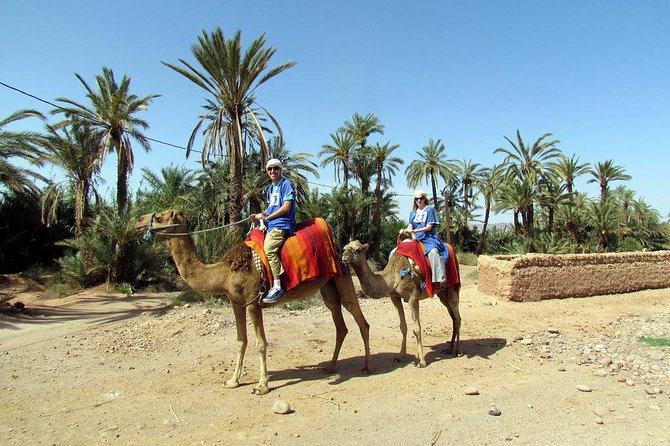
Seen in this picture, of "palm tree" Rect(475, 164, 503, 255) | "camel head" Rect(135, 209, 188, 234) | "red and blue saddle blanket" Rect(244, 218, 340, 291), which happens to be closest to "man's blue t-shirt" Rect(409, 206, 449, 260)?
"red and blue saddle blanket" Rect(244, 218, 340, 291)

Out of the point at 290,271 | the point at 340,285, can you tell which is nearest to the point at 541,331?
the point at 340,285

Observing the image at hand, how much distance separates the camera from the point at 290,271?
5461 millimetres

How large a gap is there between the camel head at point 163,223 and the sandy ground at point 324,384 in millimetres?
2070

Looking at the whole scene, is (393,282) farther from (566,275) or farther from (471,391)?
(566,275)

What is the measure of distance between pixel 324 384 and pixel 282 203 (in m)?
2.46

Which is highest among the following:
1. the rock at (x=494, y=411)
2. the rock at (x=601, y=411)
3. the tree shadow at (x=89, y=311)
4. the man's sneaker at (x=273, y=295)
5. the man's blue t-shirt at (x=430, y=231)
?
the man's blue t-shirt at (x=430, y=231)

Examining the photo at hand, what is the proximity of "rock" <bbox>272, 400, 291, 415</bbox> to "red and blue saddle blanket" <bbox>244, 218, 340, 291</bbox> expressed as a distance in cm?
136

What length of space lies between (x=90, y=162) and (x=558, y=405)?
846 inches

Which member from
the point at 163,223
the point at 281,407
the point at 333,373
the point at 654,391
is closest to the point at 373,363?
the point at 333,373

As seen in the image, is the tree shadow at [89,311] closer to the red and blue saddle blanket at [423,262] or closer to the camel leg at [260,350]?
the camel leg at [260,350]

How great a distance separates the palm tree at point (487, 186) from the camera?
112 ft

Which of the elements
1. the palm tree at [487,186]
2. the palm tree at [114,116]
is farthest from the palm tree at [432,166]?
the palm tree at [114,116]

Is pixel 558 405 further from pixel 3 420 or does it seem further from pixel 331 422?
pixel 3 420

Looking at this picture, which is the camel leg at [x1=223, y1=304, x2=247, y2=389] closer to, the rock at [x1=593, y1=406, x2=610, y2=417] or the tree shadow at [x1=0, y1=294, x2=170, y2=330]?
the rock at [x1=593, y1=406, x2=610, y2=417]
